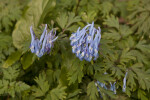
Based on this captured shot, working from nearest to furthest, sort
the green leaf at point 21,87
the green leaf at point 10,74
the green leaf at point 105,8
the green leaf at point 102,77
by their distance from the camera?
1. the green leaf at point 102,77
2. the green leaf at point 21,87
3. the green leaf at point 10,74
4. the green leaf at point 105,8

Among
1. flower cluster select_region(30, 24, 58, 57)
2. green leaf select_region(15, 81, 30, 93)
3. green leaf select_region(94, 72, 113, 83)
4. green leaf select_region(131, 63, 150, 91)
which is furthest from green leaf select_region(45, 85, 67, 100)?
green leaf select_region(131, 63, 150, 91)

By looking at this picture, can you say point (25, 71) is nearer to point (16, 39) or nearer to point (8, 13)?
point (16, 39)

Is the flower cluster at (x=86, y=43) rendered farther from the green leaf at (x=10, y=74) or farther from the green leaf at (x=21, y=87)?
the green leaf at (x=10, y=74)

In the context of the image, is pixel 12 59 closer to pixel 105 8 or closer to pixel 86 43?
pixel 86 43

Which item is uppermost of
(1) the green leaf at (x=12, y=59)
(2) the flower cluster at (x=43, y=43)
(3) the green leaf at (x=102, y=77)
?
(2) the flower cluster at (x=43, y=43)

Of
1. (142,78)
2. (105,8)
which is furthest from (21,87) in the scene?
(105,8)

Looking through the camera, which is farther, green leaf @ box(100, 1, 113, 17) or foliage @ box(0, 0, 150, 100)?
green leaf @ box(100, 1, 113, 17)

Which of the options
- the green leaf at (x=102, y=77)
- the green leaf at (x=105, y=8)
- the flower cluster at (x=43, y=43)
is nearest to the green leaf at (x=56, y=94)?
the green leaf at (x=102, y=77)

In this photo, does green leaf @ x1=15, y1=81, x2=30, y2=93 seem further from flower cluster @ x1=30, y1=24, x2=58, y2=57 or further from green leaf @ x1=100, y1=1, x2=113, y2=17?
green leaf @ x1=100, y1=1, x2=113, y2=17
